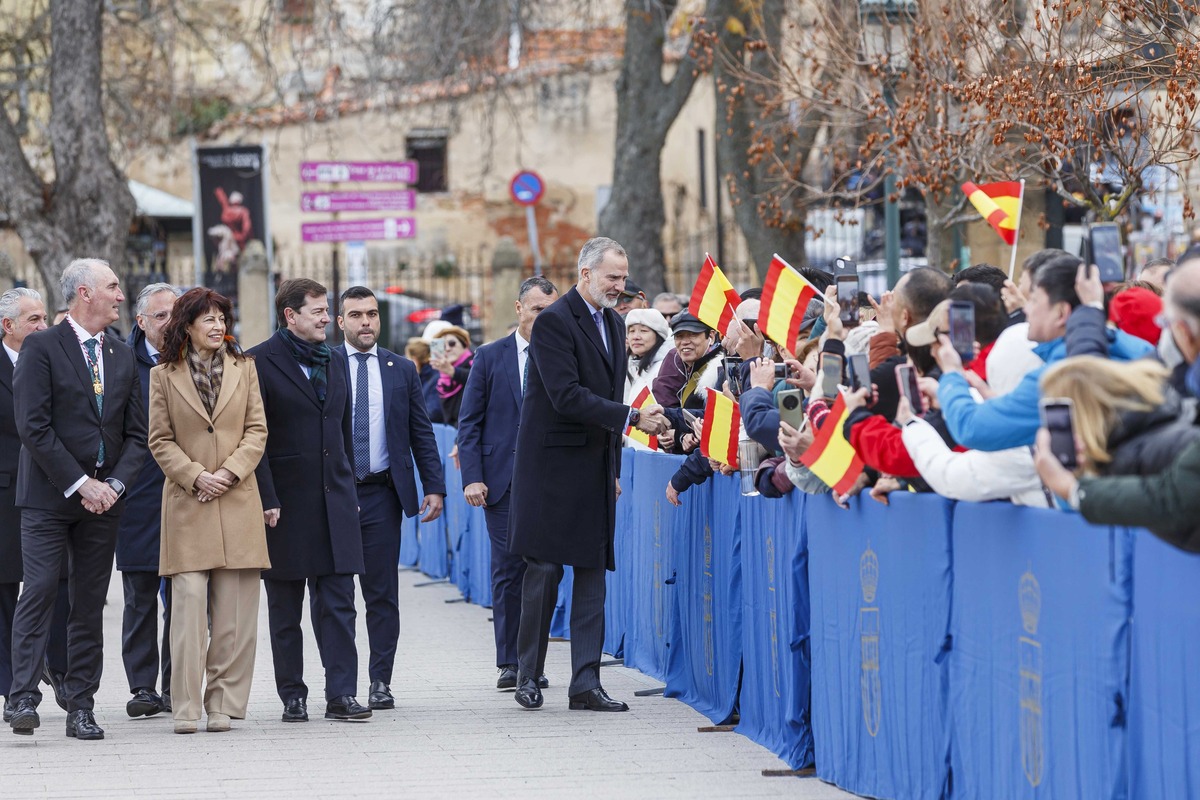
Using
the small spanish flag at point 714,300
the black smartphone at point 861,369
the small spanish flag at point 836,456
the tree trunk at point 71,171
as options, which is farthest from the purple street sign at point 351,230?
the black smartphone at point 861,369

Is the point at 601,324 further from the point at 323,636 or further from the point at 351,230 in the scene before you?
the point at 351,230

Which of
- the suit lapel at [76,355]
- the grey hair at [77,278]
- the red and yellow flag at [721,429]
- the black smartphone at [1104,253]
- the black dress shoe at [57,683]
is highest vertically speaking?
the black smartphone at [1104,253]

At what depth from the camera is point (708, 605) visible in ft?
29.3

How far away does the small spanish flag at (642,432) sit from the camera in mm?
10141

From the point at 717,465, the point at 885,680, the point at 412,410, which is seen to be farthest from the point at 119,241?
the point at 885,680

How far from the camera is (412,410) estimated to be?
983 centimetres

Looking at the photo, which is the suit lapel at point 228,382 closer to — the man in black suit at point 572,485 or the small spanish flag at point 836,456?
the man in black suit at point 572,485

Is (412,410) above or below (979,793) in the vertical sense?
above

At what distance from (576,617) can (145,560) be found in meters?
2.23

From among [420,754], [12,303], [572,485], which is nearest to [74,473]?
[12,303]

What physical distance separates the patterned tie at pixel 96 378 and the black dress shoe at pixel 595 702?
253 centimetres

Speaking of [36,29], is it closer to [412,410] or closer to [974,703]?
[412,410]

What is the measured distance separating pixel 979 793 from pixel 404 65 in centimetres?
1801

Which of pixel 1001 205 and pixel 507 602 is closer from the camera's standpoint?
pixel 1001 205
